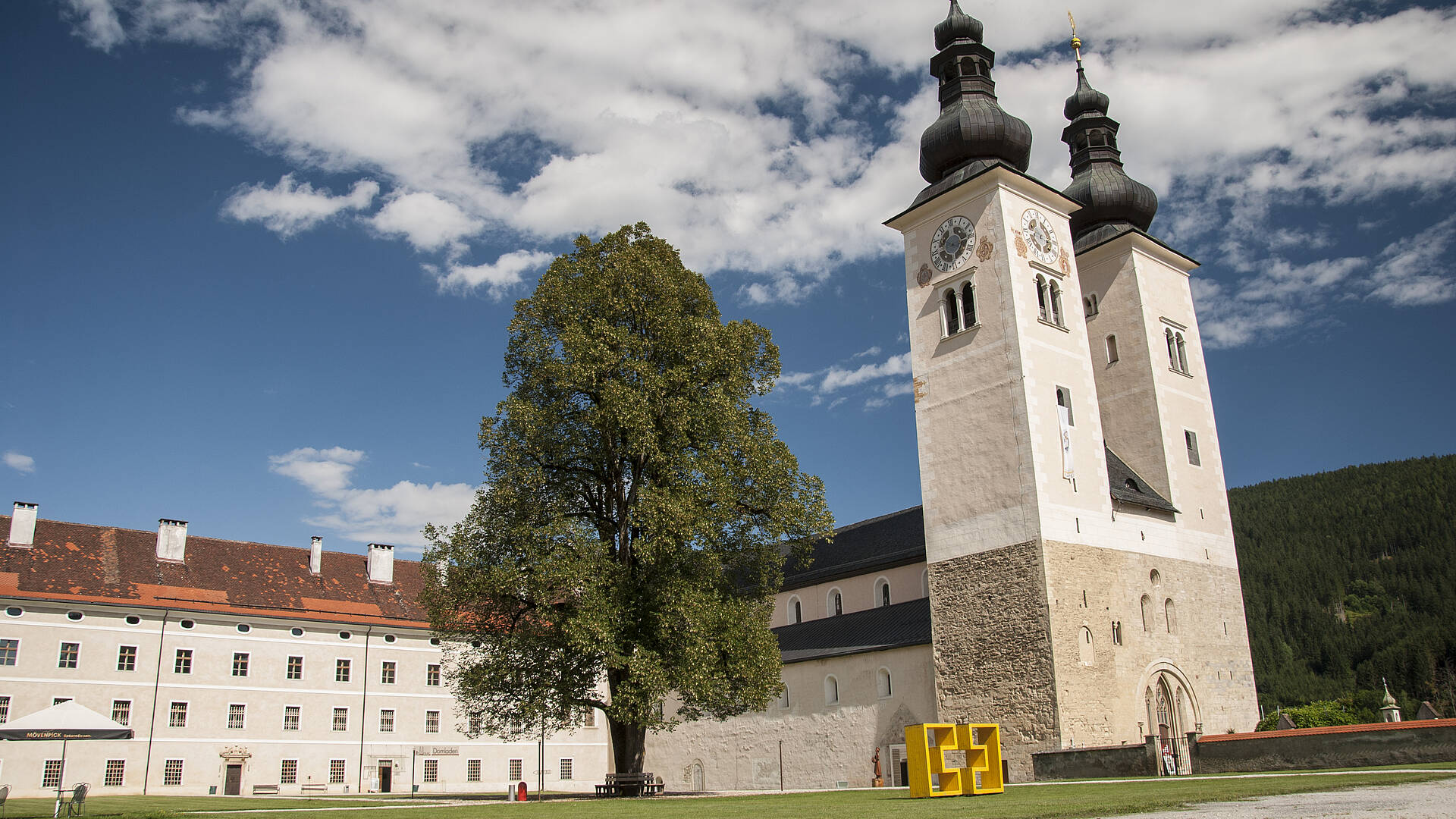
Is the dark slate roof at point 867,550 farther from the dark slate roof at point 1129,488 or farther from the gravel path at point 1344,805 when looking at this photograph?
the gravel path at point 1344,805

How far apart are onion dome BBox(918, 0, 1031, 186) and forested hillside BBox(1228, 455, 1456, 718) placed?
8105 centimetres

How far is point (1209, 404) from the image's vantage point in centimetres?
3712

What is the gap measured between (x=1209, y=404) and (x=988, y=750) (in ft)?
73.1

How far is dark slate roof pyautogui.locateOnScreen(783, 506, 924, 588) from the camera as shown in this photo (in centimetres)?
3562

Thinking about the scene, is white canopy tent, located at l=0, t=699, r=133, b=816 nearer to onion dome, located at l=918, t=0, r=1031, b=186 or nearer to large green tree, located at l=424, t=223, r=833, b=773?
large green tree, located at l=424, t=223, r=833, b=773

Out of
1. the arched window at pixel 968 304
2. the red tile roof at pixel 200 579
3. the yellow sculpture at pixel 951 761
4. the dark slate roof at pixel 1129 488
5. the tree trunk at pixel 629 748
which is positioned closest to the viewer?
the yellow sculpture at pixel 951 761

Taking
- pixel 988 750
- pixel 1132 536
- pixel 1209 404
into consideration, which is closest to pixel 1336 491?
pixel 1209 404

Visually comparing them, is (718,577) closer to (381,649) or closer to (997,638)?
(997,638)

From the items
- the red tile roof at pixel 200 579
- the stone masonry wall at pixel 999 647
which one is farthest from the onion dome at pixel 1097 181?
the red tile roof at pixel 200 579

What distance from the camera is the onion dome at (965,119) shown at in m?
33.4

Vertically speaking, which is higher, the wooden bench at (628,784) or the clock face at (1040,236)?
the clock face at (1040,236)

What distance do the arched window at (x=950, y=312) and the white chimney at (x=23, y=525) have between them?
3558 cm

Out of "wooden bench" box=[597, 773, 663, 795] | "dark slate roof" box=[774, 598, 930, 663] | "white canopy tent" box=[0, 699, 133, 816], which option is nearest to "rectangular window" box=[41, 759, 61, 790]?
"white canopy tent" box=[0, 699, 133, 816]

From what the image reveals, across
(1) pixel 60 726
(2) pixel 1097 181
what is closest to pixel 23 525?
(1) pixel 60 726
